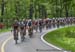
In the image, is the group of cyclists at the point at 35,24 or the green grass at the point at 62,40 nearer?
the green grass at the point at 62,40

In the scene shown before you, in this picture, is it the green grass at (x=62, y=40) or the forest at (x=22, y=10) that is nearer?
the green grass at (x=62, y=40)

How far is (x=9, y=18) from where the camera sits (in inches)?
2079

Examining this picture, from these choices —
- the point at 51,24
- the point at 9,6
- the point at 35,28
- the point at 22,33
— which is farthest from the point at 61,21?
the point at 22,33

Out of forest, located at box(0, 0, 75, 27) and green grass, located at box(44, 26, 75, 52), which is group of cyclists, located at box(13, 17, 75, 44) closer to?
green grass, located at box(44, 26, 75, 52)

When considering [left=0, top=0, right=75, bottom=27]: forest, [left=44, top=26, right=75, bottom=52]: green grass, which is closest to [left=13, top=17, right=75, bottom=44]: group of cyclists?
[left=44, top=26, right=75, bottom=52]: green grass

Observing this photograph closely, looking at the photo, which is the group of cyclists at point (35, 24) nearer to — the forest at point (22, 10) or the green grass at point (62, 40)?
the green grass at point (62, 40)

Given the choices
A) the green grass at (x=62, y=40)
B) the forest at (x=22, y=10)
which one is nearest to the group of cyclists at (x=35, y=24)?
the green grass at (x=62, y=40)

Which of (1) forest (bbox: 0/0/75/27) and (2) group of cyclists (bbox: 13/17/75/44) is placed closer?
(2) group of cyclists (bbox: 13/17/75/44)

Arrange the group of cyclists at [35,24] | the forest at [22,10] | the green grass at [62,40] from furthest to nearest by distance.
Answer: the forest at [22,10] < the group of cyclists at [35,24] < the green grass at [62,40]

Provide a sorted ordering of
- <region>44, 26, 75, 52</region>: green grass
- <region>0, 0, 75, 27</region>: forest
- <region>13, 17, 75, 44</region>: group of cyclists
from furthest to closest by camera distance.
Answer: <region>0, 0, 75, 27</region>: forest, <region>13, 17, 75, 44</region>: group of cyclists, <region>44, 26, 75, 52</region>: green grass

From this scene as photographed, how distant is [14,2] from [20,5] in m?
3.63

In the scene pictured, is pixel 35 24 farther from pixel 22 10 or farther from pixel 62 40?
pixel 22 10

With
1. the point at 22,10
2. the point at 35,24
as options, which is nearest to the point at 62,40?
the point at 35,24

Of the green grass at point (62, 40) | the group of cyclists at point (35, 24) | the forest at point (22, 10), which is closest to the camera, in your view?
the green grass at point (62, 40)
